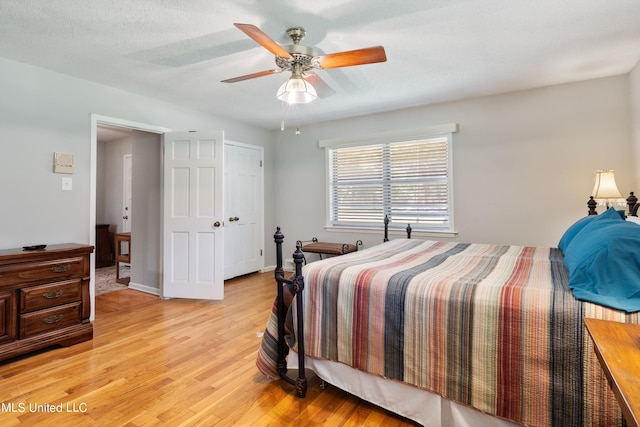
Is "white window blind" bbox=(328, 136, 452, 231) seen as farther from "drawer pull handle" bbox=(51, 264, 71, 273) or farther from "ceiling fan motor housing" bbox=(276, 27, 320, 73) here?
"drawer pull handle" bbox=(51, 264, 71, 273)

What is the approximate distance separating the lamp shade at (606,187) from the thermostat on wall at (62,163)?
497cm

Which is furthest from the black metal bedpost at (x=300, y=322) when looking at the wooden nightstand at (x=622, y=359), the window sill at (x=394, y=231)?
the window sill at (x=394, y=231)

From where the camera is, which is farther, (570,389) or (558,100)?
(558,100)

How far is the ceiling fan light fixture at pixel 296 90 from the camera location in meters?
2.26

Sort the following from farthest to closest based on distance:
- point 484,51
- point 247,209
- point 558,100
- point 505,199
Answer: point 247,209 < point 505,199 < point 558,100 < point 484,51

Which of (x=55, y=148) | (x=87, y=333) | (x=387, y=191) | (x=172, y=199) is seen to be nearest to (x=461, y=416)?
(x=87, y=333)

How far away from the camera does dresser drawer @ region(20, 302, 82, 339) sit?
7.82ft

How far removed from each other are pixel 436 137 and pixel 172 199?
342 cm

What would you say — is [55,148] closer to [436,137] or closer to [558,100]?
[436,137]

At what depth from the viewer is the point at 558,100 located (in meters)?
3.39

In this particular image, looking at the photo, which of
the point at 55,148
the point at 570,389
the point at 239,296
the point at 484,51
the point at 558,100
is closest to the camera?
the point at 570,389

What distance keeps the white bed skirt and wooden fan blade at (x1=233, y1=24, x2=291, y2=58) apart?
6.36 feet

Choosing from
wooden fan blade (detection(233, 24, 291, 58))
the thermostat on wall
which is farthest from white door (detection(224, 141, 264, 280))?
wooden fan blade (detection(233, 24, 291, 58))

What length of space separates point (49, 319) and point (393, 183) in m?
3.94
